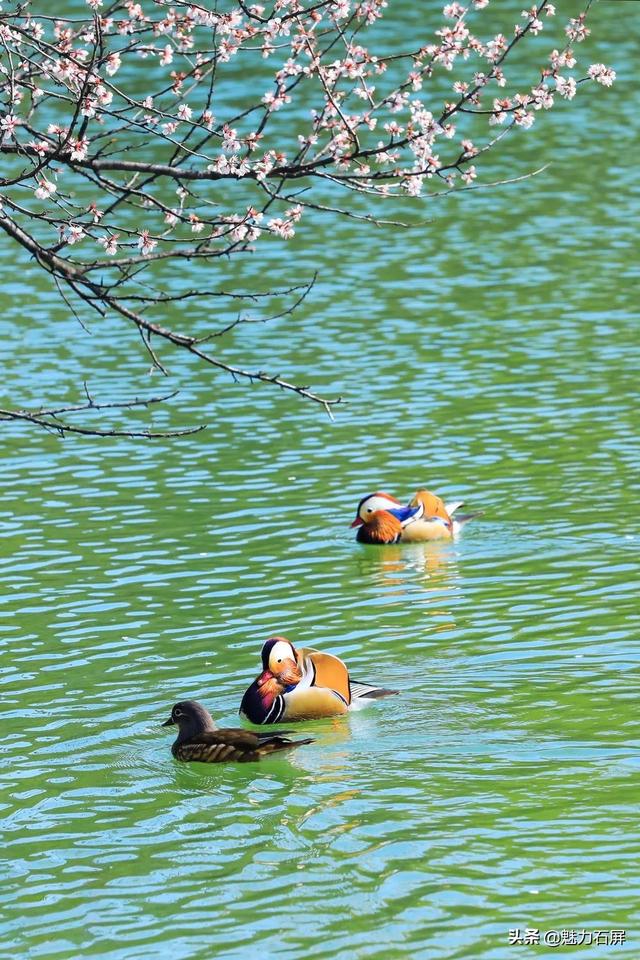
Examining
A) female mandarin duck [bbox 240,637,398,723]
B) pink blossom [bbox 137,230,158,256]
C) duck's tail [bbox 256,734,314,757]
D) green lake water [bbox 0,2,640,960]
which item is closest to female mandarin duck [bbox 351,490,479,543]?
green lake water [bbox 0,2,640,960]

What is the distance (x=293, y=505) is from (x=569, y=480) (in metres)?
2.92

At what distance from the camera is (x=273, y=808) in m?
12.1

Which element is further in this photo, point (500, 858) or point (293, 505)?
point (293, 505)

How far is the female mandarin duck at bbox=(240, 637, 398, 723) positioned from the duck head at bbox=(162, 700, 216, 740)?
25.3 inches

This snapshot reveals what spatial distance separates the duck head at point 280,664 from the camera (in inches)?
533

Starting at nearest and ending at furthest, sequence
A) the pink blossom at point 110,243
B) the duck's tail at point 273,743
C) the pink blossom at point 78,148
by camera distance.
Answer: the pink blossom at point 78,148 < the pink blossom at point 110,243 < the duck's tail at point 273,743

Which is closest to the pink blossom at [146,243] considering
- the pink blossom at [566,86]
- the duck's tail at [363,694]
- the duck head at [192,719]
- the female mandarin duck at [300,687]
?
the female mandarin duck at [300,687]

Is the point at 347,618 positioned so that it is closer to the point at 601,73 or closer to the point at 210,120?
the point at 601,73

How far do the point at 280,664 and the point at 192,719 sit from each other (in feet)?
2.86

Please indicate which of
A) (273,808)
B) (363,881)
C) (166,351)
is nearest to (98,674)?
(273,808)

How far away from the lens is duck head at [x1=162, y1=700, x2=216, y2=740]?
12984 millimetres

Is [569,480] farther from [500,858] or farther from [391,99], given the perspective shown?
[500,858]

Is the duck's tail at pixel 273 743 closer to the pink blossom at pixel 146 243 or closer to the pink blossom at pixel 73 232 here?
the pink blossom at pixel 146 243

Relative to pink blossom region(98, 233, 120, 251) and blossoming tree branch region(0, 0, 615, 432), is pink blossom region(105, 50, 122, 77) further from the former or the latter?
pink blossom region(98, 233, 120, 251)
